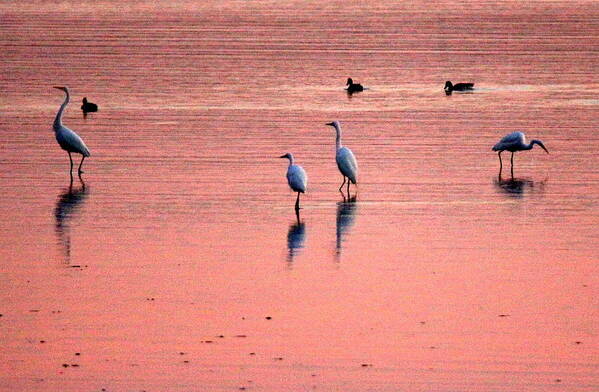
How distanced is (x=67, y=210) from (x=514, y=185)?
7.29 metres

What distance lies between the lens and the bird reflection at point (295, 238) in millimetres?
18212

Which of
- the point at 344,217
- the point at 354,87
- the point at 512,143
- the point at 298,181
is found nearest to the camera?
the point at 344,217

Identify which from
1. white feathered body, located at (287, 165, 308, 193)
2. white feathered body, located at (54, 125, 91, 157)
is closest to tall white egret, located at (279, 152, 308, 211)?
white feathered body, located at (287, 165, 308, 193)

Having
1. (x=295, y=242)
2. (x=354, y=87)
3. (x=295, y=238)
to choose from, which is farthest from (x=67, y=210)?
(x=354, y=87)

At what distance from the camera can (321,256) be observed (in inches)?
706

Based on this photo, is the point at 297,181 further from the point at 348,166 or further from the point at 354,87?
the point at 354,87

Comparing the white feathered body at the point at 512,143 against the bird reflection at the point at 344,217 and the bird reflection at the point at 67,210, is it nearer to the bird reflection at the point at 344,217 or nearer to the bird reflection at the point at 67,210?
the bird reflection at the point at 344,217

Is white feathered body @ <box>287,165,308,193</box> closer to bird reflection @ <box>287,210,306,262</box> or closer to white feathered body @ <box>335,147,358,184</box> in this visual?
bird reflection @ <box>287,210,306,262</box>

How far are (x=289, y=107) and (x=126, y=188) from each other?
14.9 metres

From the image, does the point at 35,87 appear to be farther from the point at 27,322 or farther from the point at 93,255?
the point at 27,322

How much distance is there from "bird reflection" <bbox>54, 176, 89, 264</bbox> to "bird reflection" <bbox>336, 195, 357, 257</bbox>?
3285mm

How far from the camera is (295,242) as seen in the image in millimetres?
18891

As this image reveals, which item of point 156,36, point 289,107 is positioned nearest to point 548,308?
point 289,107

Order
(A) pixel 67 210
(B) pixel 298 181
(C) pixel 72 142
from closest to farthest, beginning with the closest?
(A) pixel 67 210, (B) pixel 298 181, (C) pixel 72 142
